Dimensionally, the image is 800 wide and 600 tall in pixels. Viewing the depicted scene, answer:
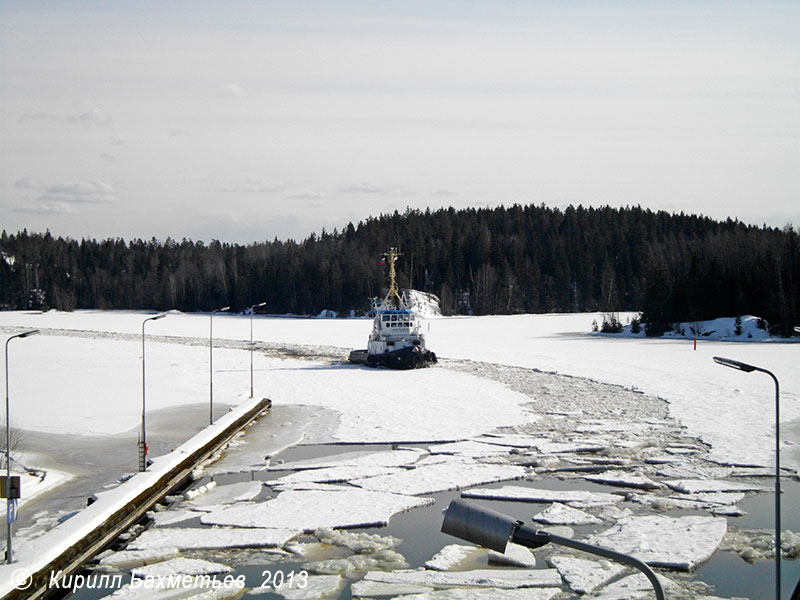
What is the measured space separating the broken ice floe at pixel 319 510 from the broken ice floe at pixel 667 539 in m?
4.64

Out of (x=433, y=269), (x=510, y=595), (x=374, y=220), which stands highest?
(x=374, y=220)

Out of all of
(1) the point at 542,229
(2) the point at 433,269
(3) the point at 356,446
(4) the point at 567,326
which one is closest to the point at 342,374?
(3) the point at 356,446

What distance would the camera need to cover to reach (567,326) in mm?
88750

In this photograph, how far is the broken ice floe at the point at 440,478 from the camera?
786 inches

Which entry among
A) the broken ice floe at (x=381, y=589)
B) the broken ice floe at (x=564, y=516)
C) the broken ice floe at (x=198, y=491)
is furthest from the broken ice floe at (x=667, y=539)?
the broken ice floe at (x=198, y=491)

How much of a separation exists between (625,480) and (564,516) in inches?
148

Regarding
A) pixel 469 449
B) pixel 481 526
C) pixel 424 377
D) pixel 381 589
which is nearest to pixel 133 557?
pixel 381 589

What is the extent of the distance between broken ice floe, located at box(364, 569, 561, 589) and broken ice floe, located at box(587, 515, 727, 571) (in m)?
1.83

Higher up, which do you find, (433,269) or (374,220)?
(374,220)

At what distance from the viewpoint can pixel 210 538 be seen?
16156 mm

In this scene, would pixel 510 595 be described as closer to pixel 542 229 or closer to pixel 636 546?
pixel 636 546

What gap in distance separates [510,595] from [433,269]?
116593 mm

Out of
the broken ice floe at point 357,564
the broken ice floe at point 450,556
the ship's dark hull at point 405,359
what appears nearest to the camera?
the broken ice floe at point 357,564

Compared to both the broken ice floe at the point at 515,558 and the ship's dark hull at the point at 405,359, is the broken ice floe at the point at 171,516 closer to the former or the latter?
the broken ice floe at the point at 515,558
